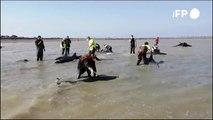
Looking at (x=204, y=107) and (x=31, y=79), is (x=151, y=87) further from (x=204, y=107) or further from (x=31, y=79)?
(x=31, y=79)

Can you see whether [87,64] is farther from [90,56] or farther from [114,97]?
[114,97]

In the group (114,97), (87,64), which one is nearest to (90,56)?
(87,64)

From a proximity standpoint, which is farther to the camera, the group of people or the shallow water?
the group of people

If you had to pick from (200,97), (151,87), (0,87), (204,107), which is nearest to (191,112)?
(204,107)

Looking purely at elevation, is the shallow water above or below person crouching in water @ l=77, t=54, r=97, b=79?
below

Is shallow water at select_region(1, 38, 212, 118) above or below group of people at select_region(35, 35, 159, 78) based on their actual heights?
below

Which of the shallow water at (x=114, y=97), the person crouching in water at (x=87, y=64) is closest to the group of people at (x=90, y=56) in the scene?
the person crouching in water at (x=87, y=64)

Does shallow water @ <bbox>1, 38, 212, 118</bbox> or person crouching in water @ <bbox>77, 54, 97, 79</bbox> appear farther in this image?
person crouching in water @ <bbox>77, 54, 97, 79</bbox>

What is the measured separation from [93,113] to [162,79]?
5168mm

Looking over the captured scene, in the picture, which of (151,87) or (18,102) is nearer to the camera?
(18,102)

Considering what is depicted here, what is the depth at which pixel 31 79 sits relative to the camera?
A: 14375 mm

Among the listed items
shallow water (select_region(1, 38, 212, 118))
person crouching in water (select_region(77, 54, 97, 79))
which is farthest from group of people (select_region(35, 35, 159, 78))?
shallow water (select_region(1, 38, 212, 118))

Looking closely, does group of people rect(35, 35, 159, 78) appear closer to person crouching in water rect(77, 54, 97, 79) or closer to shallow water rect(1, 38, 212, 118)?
person crouching in water rect(77, 54, 97, 79)

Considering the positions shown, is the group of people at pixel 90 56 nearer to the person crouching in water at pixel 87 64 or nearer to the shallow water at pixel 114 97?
the person crouching in water at pixel 87 64
